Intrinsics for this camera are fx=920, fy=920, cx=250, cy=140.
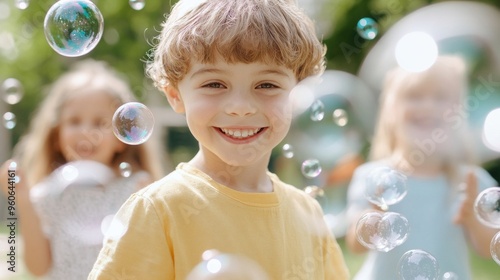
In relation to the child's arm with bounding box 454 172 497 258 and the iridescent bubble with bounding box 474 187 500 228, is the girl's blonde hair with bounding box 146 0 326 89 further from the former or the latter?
the child's arm with bounding box 454 172 497 258

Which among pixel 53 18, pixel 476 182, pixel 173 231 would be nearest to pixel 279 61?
pixel 173 231

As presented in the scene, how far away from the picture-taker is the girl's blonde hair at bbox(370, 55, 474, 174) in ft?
10.5

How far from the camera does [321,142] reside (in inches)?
137

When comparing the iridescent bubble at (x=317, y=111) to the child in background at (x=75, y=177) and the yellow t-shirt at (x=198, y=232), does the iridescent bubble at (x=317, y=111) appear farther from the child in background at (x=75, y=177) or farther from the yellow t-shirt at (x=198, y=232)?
the yellow t-shirt at (x=198, y=232)

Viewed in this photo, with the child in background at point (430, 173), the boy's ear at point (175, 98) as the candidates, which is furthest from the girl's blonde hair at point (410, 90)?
the boy's ear at point (175, 98)

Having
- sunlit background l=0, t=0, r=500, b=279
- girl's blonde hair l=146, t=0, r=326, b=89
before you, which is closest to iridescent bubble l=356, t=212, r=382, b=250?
sunlit background l=0, t=0, r=500, b=279

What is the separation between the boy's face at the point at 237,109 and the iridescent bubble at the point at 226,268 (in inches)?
8.7

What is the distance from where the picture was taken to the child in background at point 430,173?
3.01 metres

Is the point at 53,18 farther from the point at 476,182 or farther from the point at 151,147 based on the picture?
the point at 476,182

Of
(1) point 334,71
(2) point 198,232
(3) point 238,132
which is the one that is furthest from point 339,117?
(1) point 334,71

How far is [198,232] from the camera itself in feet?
6.10

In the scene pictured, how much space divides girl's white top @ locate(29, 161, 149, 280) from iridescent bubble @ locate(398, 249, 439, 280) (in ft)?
3.18

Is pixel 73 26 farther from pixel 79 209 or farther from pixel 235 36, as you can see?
pixel 235 36

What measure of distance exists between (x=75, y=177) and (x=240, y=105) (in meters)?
1.31
